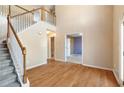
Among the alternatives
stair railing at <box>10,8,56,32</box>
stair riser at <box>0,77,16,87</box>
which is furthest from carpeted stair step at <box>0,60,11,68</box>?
stair railing at <box>10,8,56,32</box>

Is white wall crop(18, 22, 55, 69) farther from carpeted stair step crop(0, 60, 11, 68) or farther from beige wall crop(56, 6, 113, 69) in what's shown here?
carpeted stair step crop(0, 60, 11, 68)

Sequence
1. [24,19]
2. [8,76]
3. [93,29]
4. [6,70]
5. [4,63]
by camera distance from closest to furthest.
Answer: [8,76] → [6,70] → [4,63] → [24,19] → [93,29]

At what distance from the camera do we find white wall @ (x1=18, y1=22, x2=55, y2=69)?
5.00 meters

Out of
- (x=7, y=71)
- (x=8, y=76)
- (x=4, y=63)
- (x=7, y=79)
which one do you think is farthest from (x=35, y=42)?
(x=7, y=79)

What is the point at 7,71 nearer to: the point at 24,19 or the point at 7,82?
the point at 7,82

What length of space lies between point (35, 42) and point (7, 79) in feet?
9.70

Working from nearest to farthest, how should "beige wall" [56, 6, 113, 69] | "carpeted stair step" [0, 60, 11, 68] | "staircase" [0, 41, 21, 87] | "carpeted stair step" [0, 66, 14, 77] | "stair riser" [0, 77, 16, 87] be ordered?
"stair riser" [0, 77, 16, 87]
"staircase" [0, 41, 21, 87]
"carpeted stair step" [0, 66, 14, 77]
"carpeted stair step" [0, 60, 11, 68]
"beige wall" [56, 6, 113, 69]

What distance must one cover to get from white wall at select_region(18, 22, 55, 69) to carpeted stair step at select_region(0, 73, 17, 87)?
1996 mm

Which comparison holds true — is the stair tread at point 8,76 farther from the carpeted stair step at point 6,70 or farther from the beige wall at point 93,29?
the beige wall at point 93,29

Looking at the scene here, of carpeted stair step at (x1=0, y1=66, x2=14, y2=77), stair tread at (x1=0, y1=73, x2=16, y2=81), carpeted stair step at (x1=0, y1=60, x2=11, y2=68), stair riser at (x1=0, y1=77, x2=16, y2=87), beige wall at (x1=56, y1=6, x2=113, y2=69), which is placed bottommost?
stair riser at (x1=0, y1=77, x2=16, y2=87)

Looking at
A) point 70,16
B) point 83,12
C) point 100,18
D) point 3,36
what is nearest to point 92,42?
point 100,18

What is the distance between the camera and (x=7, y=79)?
2754 millimetres

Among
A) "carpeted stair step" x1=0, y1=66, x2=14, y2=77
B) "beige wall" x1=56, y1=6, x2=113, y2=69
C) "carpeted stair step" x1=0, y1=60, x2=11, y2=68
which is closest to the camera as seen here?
"carpeted stair step" x1=0, y1=66, x2=14, y2=77
